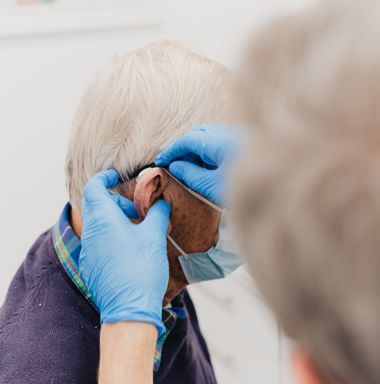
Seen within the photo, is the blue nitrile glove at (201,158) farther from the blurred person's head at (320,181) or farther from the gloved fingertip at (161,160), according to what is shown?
the blurred person's head at (320,181)

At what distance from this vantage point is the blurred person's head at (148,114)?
964 mm

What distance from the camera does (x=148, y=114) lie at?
96cm

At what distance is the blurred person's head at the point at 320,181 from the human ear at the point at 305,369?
3 cm

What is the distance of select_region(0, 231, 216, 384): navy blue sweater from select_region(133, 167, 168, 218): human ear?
A: 21 centimetres

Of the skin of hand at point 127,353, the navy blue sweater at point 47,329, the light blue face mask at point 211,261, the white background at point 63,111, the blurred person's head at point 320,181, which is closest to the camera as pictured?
the blurred person's head at point 320,181

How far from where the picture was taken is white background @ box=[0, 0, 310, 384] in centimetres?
185

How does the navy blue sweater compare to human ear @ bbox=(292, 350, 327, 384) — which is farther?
the navy blue sweater

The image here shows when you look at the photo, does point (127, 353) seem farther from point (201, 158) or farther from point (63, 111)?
point (63, 111)

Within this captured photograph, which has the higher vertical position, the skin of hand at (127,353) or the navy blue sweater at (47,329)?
the skin of hand at (127,353)

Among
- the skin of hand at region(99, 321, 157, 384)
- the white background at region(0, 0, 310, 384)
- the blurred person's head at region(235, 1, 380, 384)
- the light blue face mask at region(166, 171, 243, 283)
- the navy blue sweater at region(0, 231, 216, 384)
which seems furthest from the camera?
the white background at region(0, 0, 310, 384)

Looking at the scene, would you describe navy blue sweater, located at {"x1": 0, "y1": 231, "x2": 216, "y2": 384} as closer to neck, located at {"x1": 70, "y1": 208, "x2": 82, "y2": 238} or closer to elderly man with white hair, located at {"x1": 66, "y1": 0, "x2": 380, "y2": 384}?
Answer: neck, located at {"x1": 70, "y1": 208, "x2": 82, "y2": 238}

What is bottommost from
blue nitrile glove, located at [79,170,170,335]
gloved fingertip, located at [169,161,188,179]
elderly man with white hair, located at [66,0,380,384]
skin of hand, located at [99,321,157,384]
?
skin of hand, located at [99,321,157,384]

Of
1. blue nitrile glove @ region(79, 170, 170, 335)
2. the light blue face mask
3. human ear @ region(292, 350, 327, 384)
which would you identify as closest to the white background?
the light blue face mask

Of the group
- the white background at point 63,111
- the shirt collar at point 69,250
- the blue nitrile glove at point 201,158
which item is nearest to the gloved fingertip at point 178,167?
the blue nitrile glove at point 201,158
